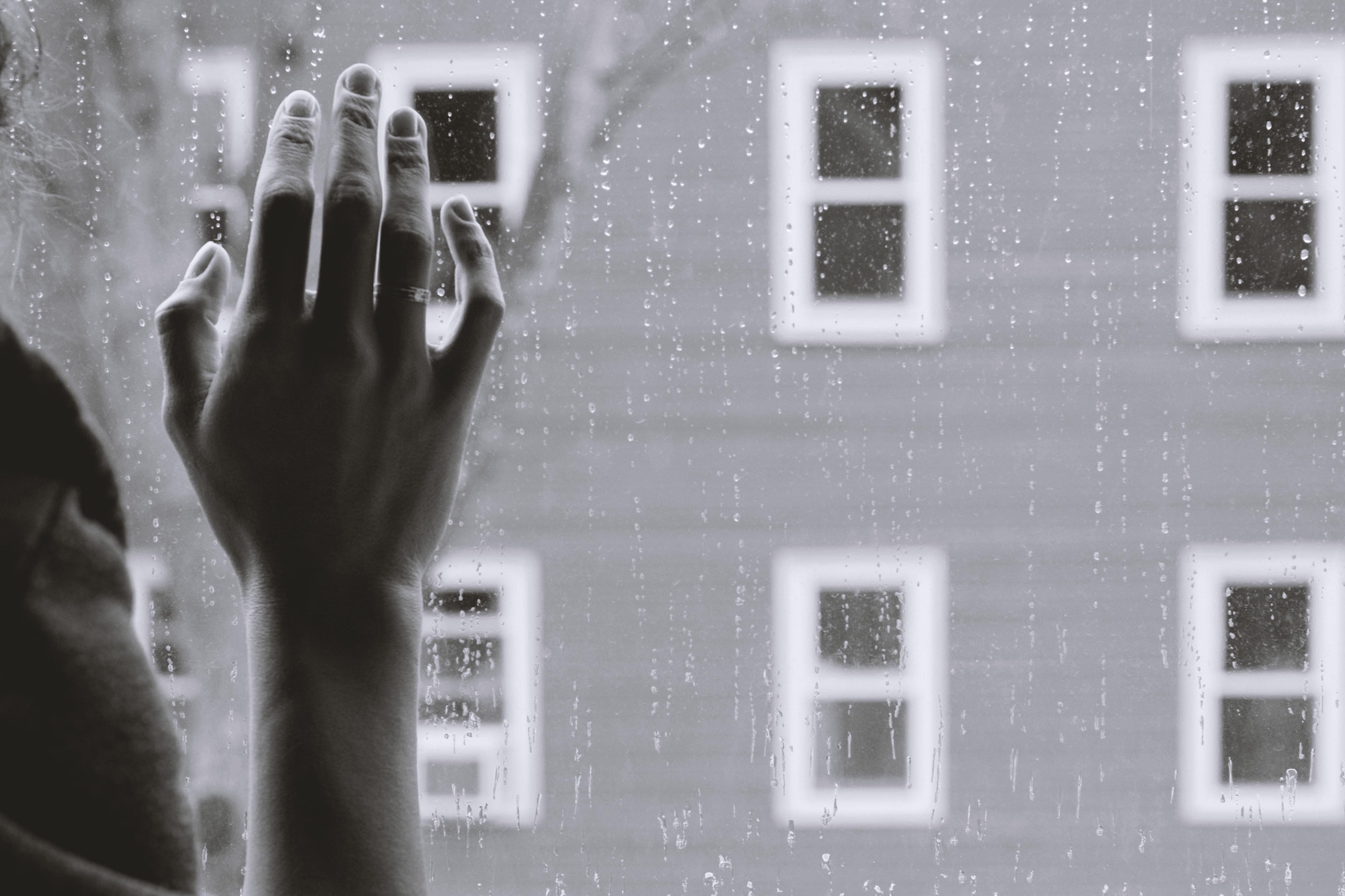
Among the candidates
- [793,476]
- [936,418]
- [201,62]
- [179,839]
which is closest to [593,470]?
[793,476]

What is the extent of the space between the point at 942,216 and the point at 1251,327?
0.95 feet

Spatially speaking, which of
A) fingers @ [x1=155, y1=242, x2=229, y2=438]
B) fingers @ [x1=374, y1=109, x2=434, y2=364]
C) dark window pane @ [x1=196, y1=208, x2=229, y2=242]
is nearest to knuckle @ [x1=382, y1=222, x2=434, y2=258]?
fingers @ [x1=374, y1=109, x2=434, y2=364]

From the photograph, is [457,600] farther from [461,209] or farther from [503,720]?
[461,209]

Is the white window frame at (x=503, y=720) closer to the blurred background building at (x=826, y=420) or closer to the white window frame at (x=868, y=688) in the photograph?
the blurred background building at (x=826, y=420)

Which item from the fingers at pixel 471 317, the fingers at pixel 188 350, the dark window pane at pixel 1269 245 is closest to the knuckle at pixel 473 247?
the fingers at pixel 471 317

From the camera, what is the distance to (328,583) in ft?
1.44

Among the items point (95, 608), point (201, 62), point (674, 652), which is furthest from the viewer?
point (674, 652)

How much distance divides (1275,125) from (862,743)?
2.03ft

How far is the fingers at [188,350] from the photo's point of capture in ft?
1.51

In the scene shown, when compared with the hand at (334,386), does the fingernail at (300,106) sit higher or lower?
higher

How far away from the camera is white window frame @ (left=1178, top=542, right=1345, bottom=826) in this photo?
836mm

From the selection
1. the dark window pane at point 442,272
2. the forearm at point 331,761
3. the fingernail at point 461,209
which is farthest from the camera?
the dark window pane at point 442,272

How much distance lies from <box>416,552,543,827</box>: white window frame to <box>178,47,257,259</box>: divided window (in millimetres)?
329

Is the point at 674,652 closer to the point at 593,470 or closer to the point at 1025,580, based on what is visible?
the point at 593,470
